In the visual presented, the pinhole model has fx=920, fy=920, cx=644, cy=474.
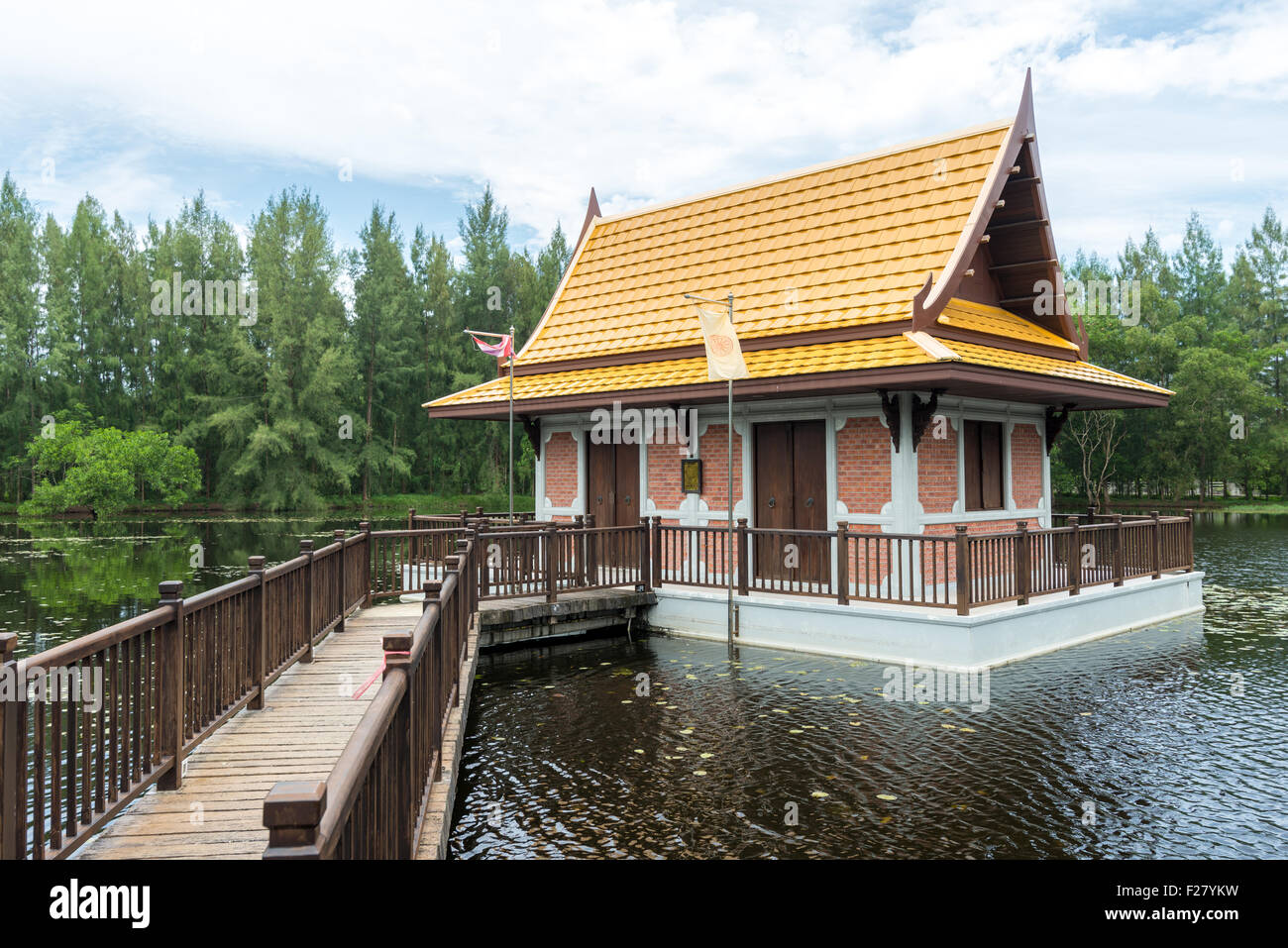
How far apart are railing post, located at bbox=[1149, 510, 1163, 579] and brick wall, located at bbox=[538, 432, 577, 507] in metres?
10.4

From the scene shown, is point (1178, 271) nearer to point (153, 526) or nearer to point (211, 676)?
point (153, 526)

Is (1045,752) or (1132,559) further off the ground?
(1132,559)

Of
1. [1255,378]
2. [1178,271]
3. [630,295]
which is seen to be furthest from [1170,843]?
[1178,271]

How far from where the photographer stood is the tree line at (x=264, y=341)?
4878cm

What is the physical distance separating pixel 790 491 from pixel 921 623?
12.7 ft

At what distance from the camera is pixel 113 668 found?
4.82 m

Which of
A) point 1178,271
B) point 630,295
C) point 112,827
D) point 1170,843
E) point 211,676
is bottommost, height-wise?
point 1170,843

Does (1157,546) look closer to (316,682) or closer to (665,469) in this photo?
(665,469)

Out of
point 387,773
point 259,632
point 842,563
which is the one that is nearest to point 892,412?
point 842,563

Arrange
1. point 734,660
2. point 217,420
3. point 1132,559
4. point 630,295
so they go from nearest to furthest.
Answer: point 734,660 < point 1132,559 < point 630,295 < point 217,420

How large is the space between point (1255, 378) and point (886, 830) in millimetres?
63061

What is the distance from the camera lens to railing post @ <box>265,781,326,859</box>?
215 centimetres

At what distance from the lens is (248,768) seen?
6.01 m
